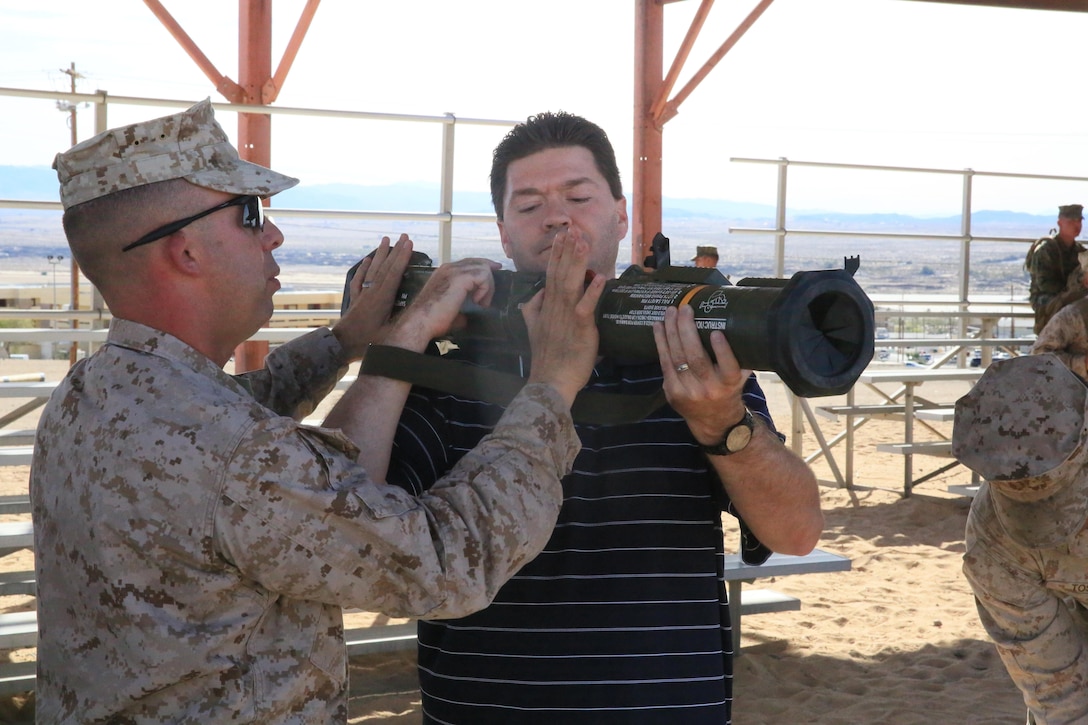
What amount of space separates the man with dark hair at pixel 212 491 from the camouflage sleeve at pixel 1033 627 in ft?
4.36

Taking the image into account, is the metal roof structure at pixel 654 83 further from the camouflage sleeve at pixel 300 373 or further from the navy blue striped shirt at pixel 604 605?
the navy blue striped shirt at pixel 604 605

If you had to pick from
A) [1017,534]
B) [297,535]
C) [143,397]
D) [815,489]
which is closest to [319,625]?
[297,535]

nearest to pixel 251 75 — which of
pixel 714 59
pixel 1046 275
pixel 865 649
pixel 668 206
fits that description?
pixel 714 59

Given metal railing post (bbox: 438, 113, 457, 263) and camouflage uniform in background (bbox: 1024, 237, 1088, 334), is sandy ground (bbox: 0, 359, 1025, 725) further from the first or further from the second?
camouflage uniform in background (bbox: 1024, 237, 1088, 334)

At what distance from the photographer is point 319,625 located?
1379 mm

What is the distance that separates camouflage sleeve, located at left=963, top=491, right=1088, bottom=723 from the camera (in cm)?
232

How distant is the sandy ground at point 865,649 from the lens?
14.8 feet

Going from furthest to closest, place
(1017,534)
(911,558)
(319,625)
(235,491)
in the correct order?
(911,558) < (1017,534) < (319,625) < (235,491)

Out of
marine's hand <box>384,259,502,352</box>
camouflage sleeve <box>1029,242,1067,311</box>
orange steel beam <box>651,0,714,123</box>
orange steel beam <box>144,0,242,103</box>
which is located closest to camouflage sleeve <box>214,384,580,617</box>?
marine's hand <box>384,259,502,352</box>

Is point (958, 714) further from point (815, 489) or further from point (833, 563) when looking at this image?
point (815, 489)

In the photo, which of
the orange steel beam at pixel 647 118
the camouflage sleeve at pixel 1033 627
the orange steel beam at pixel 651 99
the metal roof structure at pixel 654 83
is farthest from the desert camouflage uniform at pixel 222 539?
the orange steel beam at pixel 647 118

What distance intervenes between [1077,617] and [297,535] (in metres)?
1.93

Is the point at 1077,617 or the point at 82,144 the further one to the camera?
the point at 1077,617

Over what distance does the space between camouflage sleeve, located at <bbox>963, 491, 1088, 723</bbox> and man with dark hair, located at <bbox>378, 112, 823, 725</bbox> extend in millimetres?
758
